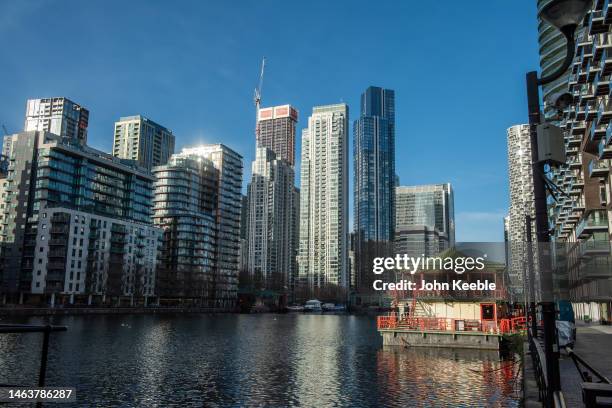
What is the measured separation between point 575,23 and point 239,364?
40.7 m

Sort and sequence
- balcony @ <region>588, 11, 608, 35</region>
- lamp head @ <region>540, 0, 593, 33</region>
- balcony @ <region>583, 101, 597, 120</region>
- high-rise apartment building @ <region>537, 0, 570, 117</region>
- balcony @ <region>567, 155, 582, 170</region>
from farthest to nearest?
high-rise apartment building @ <region>537, 0, 570, 117</region> → balcony @ <region>567, 155, 582, 170</region> → balcony @ <region>583, 101, 597, 120</region> → balcony @ <region>588, 11, 608, 35</region> → lamp head @ <region>540, 0, 593, 33</region>

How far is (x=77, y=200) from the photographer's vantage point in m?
172

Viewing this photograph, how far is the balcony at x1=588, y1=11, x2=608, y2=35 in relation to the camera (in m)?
68.6

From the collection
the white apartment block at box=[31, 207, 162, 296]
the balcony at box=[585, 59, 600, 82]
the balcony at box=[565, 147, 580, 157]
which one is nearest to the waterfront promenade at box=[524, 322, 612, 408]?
the balcony at box=[585, 59, 600, 82]

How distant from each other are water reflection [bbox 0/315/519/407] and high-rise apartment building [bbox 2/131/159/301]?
98052mm

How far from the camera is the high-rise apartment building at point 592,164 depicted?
226 feet

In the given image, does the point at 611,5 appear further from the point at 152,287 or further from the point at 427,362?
the point at 152,287

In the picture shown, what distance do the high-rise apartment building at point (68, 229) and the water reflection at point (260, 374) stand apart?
98.1 meters

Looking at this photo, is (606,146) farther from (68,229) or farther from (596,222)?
(68,229)

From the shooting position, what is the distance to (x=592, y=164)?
79.2m

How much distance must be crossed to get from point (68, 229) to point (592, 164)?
130427 mm

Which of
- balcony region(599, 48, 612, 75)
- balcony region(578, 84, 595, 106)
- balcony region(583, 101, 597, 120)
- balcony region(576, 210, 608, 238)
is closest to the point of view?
balcony region(599, 48, 612, 75)

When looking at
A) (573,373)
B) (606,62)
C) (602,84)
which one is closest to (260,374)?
(573,373)

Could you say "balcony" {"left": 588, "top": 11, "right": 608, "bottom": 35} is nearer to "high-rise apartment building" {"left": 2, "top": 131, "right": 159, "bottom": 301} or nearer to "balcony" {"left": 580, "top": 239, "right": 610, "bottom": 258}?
"balcony" {"left": 580, "top": 239, "right": 610, "bottom": 258}
